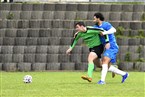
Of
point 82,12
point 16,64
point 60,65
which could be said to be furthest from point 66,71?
point 82,12

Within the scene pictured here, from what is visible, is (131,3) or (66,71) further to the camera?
(131,3)

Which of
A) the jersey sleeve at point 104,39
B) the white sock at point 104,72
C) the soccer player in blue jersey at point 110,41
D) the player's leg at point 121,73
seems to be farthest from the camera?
the player's leg at point 121,73

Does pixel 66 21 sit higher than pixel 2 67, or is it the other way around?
pixel 66 21

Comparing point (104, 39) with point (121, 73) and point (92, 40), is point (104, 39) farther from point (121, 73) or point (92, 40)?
point (121, 73)

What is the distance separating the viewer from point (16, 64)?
70.6ft

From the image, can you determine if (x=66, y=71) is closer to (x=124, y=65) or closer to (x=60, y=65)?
(x=60, y=65)

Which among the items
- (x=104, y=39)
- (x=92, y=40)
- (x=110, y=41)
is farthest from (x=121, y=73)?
(x=92, y=40)

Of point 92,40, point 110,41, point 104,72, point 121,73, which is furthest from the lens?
point 121,73

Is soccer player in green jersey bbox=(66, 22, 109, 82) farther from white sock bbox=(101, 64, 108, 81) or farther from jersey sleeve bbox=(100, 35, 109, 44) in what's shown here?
white sock bbox=(101, 64, 108, 81)

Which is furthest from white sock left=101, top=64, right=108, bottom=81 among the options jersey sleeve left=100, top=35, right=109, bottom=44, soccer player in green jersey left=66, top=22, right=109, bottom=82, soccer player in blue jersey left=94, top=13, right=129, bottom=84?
jersey sleeve left=100, top=35, right=109, bottom=44

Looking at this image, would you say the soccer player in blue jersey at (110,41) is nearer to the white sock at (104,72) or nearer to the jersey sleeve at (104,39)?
the white sock at (104,72)

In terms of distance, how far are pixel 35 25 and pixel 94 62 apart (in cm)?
873

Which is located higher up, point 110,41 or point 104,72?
point 110,41

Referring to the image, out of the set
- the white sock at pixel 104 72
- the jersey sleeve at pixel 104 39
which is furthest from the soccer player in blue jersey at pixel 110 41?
the jersey sleeve at pixel 104 39
